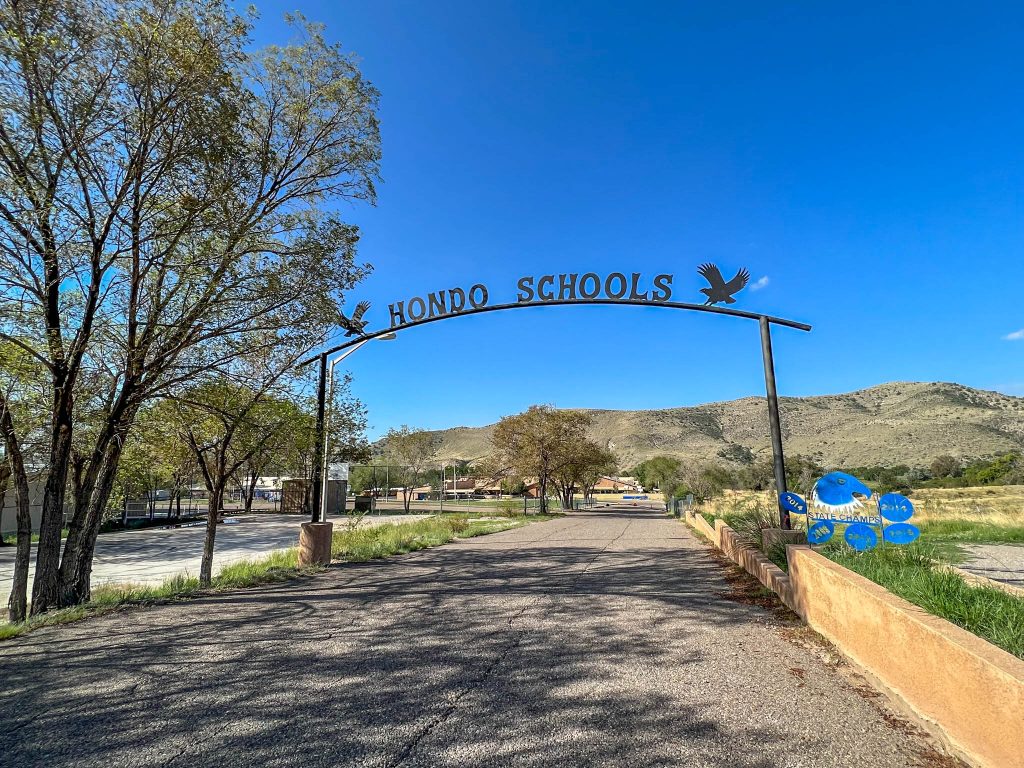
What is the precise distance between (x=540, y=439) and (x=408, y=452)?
13.6 metres

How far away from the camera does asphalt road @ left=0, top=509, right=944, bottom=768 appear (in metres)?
3.60

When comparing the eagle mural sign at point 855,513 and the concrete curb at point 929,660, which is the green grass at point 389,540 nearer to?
the eagle mural sign at point 855,513

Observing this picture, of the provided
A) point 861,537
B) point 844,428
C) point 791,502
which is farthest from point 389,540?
point 844,428

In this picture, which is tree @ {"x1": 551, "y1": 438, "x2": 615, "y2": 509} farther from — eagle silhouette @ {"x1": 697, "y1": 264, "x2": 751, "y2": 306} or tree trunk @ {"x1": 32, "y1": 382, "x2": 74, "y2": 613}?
tree trunk @ {"x1": 32, "y1": 382, "x2": 74, "y2": 613}

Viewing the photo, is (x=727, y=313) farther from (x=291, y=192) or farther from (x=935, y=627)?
(x=291, y=192)

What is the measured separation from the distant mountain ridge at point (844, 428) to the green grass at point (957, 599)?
4329cm

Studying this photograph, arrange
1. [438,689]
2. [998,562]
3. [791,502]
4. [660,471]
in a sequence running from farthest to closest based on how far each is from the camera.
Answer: [660,471] → [998,562] → [791,502] → [438,689]

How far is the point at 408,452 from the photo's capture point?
51.1 metres

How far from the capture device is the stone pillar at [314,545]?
38.4ft

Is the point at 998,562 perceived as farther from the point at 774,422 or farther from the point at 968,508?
the point at 968,508

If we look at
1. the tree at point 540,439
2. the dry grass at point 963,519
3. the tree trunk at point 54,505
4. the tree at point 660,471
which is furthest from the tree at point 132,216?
the tree at point 660,471

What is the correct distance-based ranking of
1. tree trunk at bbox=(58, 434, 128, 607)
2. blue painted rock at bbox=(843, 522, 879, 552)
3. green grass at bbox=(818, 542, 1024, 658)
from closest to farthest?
green grass at bbox=(818, 542, 1024, 658)
blue painted rock at bbox=(843, 522, 879, 552)
tree trunk at bbox=(58, 434, 128, 607)

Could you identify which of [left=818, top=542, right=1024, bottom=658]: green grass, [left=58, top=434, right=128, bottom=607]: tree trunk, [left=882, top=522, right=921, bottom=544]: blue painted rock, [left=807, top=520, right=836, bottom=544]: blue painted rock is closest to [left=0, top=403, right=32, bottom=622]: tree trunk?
[left=58, top=434, right=128, bottom=607]: tree trunk

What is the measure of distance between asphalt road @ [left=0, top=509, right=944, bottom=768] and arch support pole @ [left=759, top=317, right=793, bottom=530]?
265 cm
